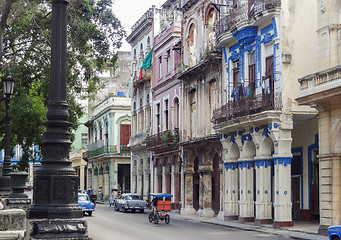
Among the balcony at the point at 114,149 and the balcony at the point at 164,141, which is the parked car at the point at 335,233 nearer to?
the balcony at the point at 164,141

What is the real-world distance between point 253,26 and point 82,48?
8.29 metres

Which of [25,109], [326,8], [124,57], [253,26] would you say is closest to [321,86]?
[326,8]

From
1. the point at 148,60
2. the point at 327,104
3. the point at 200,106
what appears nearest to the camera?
the point at 327,104

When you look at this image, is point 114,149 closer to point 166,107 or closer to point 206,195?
point 166,107

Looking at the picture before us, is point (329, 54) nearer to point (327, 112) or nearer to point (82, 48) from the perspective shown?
point (327, 112)

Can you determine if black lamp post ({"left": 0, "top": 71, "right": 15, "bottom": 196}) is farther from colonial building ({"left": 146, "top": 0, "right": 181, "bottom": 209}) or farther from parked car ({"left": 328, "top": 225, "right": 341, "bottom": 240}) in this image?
colonial building ({"left": 146, "top": 0, "right": 181, "bottom": 209})

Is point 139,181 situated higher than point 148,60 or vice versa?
point 148,60

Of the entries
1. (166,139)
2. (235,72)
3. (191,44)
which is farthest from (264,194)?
(166,139)

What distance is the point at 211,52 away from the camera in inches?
1287

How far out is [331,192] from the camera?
21312 millimetres

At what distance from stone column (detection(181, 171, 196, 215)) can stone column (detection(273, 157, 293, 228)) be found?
12.4m

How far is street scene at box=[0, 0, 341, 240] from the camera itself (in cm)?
1272

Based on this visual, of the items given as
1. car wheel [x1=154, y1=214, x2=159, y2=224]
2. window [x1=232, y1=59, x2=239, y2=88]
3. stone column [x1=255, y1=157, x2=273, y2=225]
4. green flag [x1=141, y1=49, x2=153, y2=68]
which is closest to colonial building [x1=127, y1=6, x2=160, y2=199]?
green flag [x1=141, y1=49, x2=153, y2=68]

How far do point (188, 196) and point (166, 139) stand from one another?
4.58 metres
